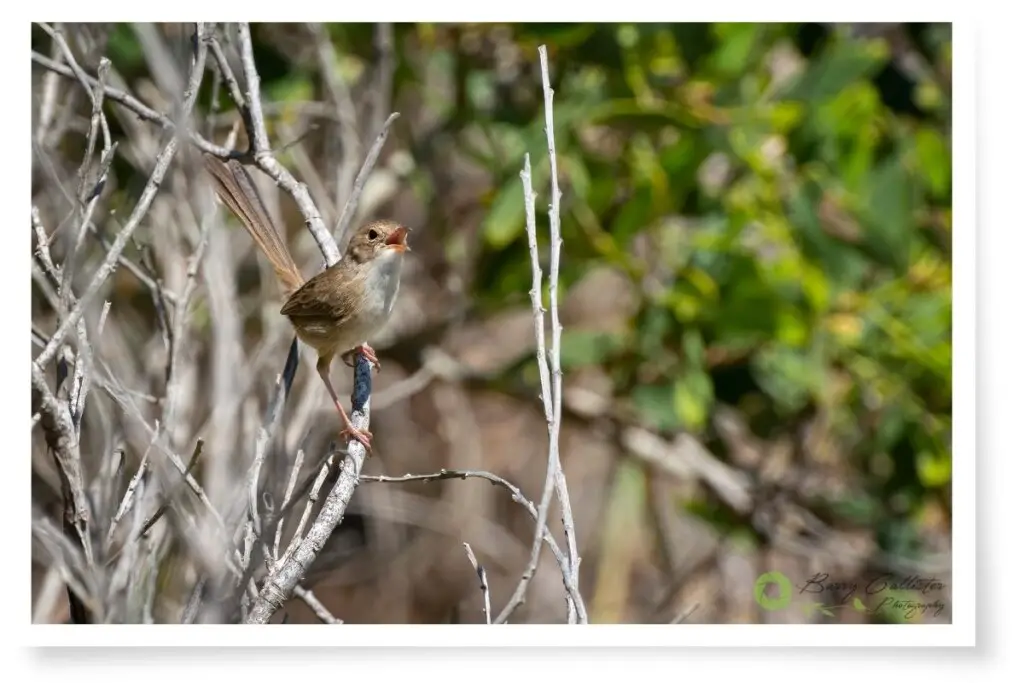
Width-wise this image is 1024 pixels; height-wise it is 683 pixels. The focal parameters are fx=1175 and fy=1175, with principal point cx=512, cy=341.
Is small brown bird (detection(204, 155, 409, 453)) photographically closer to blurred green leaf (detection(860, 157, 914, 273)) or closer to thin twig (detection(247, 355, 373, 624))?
thin twig (detection(247, 355, 373, 624))

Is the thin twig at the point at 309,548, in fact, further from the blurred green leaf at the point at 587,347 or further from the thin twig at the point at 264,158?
the blurred green leaf at the point at 587,347

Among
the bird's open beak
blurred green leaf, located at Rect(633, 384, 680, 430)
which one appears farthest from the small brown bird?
blurred green leaf, located at Rect(633, 384, 680, 430)

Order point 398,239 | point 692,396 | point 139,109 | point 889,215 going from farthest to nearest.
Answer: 1. point 692,396
2. point 889,215
3. point 398,239
4. point 139,109

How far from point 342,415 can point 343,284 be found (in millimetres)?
293

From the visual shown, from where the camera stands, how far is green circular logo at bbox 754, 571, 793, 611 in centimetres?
283

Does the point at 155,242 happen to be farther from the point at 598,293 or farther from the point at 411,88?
the point at 598,293

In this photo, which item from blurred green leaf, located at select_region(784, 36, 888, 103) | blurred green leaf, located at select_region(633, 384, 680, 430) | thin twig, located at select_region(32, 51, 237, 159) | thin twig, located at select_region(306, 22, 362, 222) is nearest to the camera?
thin twig, located at select_region(32, 51, 237, 159)

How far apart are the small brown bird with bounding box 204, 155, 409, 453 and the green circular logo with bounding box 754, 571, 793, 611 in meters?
1.05

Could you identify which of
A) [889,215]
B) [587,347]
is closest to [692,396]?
[587,347]

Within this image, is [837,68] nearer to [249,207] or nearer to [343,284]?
[343,284]

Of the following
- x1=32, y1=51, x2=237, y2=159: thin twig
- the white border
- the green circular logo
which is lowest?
the green circular logo

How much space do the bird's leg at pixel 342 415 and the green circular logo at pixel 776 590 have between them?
3.44ft

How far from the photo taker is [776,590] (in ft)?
A: 9.62
